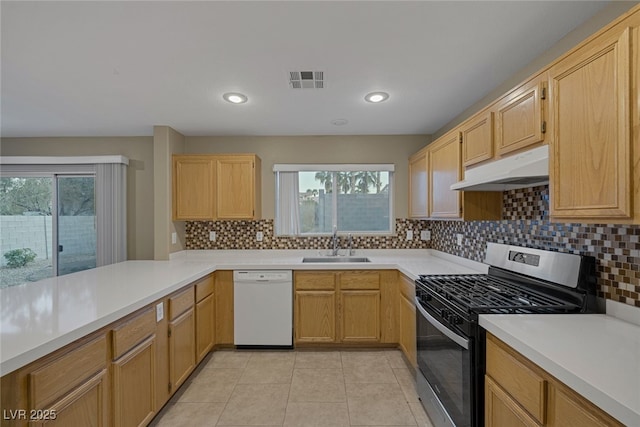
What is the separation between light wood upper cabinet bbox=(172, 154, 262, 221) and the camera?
3.23 metres

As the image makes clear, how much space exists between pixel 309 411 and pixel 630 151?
2.24 m

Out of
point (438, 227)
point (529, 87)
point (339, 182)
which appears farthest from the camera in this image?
point (339, 182)

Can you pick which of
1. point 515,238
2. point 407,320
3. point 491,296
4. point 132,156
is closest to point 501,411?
point 491,296

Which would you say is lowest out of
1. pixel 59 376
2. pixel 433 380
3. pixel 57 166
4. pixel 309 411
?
pixel 309 411

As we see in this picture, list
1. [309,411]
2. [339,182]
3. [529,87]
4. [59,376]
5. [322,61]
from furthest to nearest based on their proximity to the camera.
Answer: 1. [339,182]
2. [309,411]
3. [322,61]
4. [529,87]
5. [59,376]

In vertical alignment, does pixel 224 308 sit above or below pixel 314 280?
below

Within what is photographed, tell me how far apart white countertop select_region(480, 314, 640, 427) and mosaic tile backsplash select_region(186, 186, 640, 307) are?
0.75ft

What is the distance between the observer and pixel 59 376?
119 cm

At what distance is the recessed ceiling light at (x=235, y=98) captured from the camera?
2.36m

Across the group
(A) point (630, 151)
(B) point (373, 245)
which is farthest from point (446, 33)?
(B) point (373, 245)

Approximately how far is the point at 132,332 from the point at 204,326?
114 centimetres

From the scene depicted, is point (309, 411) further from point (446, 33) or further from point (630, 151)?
point (446, 33)

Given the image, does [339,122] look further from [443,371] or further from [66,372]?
[66,372]

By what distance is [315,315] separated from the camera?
2.95 metres
